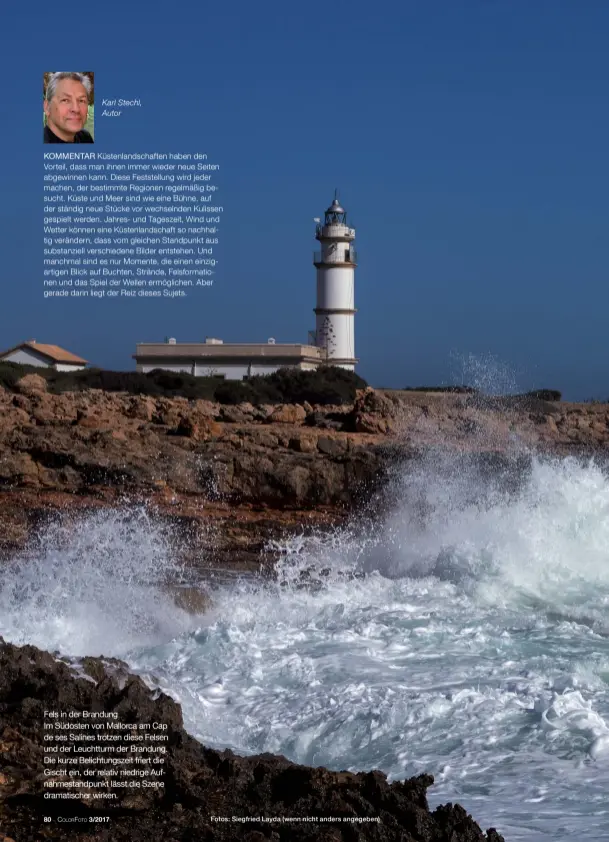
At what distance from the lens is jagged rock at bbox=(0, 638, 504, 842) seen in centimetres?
348

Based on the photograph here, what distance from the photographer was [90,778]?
12.7 feet

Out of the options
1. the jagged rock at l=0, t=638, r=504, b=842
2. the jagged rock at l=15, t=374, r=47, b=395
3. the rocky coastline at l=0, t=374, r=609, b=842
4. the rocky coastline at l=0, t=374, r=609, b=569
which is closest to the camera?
the jagged rock at l=0, t=638, r=504, b=842

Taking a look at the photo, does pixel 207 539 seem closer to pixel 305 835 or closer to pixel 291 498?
pixel 291 498

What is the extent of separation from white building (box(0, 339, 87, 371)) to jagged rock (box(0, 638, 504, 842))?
1317 inches

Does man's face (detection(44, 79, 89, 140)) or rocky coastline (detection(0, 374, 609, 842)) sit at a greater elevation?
man's face (detection(44, 79, 89, 140))

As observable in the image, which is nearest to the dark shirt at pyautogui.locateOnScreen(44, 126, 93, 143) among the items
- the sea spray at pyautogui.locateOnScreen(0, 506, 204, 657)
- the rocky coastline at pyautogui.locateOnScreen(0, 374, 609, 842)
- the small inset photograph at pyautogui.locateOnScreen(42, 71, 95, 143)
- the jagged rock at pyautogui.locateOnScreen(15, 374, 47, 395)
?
the small inset photograph at pyautogui.locateOnScreen(42, 71, 95, 143)

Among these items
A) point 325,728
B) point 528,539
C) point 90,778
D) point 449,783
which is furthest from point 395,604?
point 90,778

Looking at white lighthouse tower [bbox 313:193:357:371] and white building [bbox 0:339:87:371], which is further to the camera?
white lighthouse tower [bbox 313:193:357:371]

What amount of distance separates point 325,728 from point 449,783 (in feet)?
3.21

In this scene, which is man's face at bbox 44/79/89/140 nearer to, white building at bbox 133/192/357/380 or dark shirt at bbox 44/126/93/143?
dark shirt at bbox 44/126/93/143

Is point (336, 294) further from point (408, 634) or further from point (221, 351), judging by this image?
point (408, 634)

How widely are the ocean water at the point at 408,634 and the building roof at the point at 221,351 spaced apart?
2596 cm

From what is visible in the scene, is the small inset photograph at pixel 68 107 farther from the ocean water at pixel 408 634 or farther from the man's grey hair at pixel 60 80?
the ocean water at pixel 408 634

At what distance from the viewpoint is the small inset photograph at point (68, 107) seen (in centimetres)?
837
